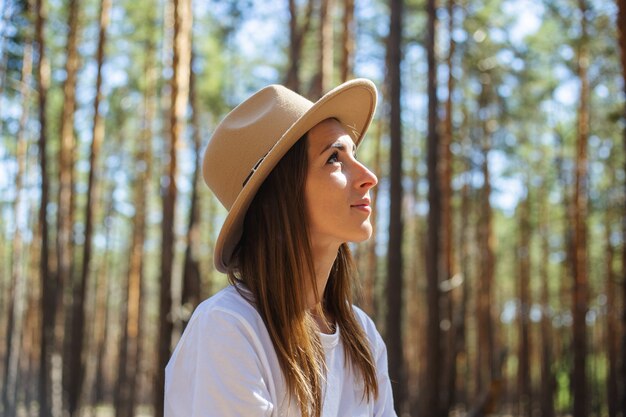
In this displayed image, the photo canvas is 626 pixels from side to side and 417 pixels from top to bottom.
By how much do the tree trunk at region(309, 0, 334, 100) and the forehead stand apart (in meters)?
9.76

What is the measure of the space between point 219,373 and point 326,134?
25.0 inches

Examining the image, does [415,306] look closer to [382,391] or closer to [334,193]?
[382,391]

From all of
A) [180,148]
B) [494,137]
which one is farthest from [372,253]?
[180,148]

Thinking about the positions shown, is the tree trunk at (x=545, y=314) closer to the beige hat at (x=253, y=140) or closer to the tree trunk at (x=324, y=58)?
the tree trunk at (x=324, y=58)

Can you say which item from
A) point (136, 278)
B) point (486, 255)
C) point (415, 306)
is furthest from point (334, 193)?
point (415, 306)

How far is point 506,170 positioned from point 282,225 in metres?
24.2

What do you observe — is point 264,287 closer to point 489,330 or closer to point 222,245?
point 222,245

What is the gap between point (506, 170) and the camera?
25.0 meters

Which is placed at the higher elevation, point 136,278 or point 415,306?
point 136,278

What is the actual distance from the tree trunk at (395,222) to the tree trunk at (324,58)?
1279 millimetres

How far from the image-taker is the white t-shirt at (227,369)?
1.46 metres

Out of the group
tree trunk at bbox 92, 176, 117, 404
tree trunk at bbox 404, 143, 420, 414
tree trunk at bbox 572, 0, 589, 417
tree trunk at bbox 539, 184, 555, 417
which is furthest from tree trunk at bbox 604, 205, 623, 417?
tree trunk at bbox 92, 176, 117, 404

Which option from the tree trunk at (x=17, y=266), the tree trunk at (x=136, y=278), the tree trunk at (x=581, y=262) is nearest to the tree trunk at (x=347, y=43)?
the tree trunk at (x=581, y=262)

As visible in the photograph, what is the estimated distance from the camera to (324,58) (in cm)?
1274
